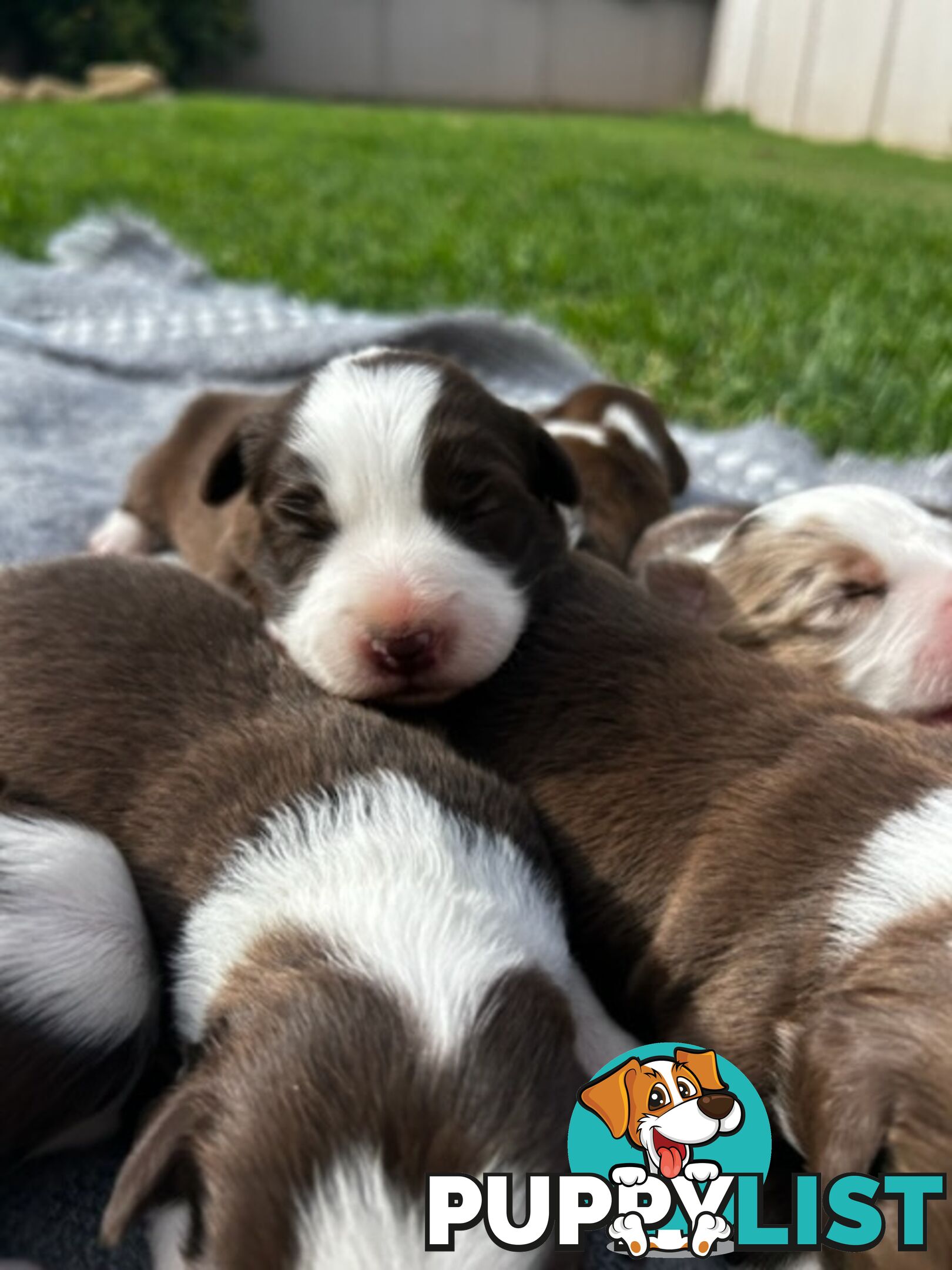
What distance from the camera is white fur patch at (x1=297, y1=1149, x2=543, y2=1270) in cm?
153

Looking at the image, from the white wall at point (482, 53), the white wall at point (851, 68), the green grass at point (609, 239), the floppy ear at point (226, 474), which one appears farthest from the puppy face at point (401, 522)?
the white wall at point (482, 53)

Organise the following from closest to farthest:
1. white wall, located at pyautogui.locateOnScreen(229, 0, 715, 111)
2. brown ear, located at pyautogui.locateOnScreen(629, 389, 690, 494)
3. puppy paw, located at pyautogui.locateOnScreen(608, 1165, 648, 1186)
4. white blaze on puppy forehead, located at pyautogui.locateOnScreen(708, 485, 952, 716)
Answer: puppy paw, located at pyautogui.locateOnScreen(608, 1165, 648, 1186) < white blaze on puppy forehead, located at pyautogui.locateOnScreen(708, 485, 952, 716) < brown ear, located at pyautogui.locateOnScreen(629, 389, 690, 494) < white wall, located at pyautogui.locateOnScreen(229, 0, 715, 111)

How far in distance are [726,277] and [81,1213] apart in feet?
26.1

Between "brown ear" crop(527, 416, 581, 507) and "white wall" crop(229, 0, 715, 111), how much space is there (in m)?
33.5

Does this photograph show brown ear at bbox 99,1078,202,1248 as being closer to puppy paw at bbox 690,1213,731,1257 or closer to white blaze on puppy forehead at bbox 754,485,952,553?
puppy paw at bbox 690,1213,731,1257

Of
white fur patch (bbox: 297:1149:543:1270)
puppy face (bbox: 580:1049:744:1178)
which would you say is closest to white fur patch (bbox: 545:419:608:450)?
puppy face (bbox: 580:1049:744:1178)

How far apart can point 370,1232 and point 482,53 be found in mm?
36909

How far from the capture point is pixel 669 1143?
5.98 feet

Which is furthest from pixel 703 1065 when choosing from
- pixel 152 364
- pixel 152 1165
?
pixel 152 364

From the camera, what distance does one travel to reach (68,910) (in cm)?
236

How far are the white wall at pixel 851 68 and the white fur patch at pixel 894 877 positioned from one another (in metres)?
20.9

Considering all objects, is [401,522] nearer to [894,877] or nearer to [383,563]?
[383,563]

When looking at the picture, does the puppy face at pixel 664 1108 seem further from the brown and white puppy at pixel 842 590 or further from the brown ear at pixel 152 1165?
the brown and white puppy at pixel 842 590

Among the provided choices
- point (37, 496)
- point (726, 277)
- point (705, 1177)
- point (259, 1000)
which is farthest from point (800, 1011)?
point (726, 277)
